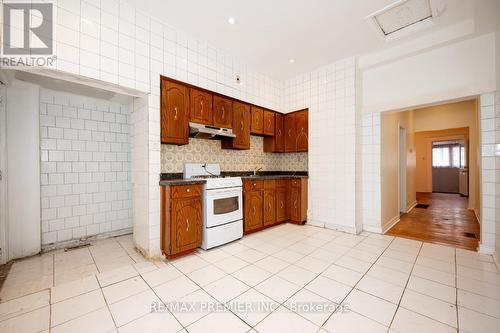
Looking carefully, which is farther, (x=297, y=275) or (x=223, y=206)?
(x=223, y=206)

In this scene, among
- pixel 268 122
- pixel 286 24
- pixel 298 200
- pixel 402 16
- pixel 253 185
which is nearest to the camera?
pixel 402 16

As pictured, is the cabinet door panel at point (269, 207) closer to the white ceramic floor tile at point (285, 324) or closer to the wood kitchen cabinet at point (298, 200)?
the wood kitchen cabinet at point (298, 200)

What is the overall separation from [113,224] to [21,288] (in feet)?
4.93

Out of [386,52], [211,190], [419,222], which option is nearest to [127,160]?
[211,190]

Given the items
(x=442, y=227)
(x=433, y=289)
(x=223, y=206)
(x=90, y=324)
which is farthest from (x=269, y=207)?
(x=442, y=227)

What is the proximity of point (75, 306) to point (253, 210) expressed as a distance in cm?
231

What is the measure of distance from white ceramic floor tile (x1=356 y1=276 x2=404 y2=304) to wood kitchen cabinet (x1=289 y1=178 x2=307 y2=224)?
1858mm

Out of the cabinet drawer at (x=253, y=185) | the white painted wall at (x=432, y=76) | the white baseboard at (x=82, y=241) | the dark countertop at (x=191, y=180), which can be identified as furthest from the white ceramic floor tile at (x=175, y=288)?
the white painted wall at (x=432, y=76)

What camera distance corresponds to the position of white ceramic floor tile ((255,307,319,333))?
140cm

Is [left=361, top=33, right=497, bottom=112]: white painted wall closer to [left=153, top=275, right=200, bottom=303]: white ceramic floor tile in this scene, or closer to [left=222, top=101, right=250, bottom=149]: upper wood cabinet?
[left=222, top=101, right=250, bottom=149]: upper wood cabinet

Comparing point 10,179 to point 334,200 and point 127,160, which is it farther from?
point 334,200

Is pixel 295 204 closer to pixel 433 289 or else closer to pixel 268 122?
pixel 268 122

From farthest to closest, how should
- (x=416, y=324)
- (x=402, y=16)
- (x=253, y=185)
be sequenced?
(x=253, y=185) → (x=402, y=16) → (x=416, y=324)

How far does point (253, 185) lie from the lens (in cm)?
340
